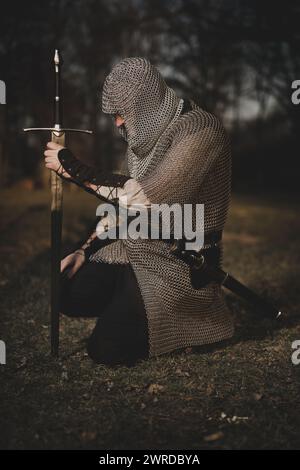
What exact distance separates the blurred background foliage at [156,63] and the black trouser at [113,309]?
85 cm

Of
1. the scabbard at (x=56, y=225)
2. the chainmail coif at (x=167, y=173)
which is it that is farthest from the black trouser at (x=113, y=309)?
the scabbard at (x=56, y=225)

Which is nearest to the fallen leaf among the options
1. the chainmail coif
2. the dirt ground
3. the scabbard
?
the dirt ground

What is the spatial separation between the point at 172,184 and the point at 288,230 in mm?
7841

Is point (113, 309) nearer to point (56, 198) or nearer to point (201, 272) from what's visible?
point (201, 272)

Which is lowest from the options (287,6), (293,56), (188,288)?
(188,288)

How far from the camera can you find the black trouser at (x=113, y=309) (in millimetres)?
3314

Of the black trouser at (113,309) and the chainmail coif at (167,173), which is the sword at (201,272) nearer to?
the chainmail coif at (167,173)

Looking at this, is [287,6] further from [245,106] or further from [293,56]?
[245,106]

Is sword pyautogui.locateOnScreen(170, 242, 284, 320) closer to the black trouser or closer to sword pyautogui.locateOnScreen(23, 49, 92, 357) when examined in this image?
the black trouser

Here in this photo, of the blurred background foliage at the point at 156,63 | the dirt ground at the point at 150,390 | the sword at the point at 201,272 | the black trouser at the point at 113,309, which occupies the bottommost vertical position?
the dirt ground at the point at 150,390

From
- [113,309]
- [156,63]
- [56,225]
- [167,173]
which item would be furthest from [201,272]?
[156,63]

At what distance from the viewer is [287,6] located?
10.2 m
